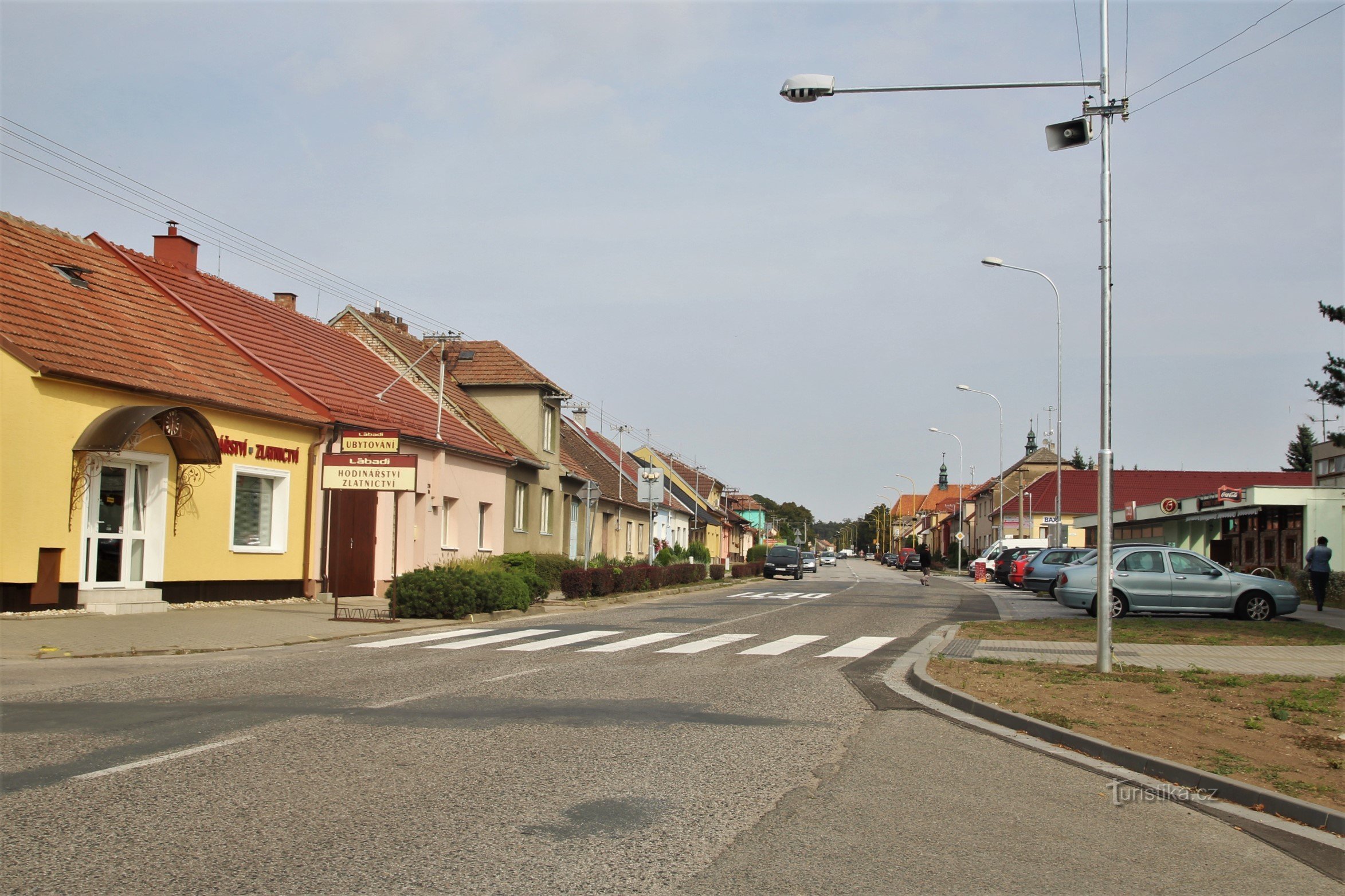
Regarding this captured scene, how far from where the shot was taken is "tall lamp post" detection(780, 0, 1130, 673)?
38.7ft

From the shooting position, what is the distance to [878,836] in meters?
5.68

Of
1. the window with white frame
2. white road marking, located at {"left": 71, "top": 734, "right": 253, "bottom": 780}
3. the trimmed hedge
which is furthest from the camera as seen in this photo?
the window with white frame

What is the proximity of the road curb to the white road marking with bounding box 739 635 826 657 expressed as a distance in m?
4.09

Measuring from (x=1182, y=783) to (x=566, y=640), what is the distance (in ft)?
34.3

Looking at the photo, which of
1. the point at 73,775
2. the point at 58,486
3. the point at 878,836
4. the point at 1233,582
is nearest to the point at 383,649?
the point at 58,486

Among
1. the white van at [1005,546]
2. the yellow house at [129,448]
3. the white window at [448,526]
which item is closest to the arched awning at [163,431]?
the yellow house at [129,448]

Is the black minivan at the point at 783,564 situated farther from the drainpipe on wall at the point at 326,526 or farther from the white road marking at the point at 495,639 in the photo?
the white road marking at the point at 495,639

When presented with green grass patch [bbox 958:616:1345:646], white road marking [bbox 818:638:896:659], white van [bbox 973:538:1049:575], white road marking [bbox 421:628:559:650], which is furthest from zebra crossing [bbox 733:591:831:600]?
white van [bbox 973:538:1049:575]

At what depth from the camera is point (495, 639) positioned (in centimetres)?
1627

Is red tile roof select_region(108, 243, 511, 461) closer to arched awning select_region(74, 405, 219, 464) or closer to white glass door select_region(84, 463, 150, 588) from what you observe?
arched awning select_region(74, 405, 219, 464)

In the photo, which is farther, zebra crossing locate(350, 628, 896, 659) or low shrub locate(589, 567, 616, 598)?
low shrub locate(589, 567, 616, 598)

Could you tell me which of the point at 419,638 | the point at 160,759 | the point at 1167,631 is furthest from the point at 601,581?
the point at 160,759

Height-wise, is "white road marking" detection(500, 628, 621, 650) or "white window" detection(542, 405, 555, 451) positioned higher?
"white window" detection(542, 405, 555, 451)

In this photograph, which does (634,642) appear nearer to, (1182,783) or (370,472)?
(370,472)
